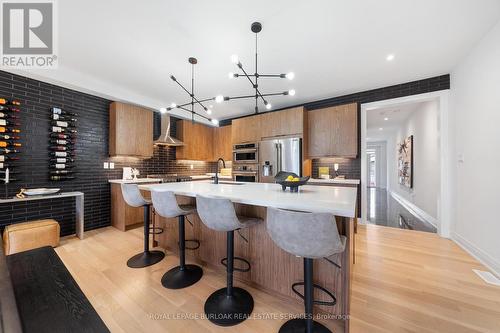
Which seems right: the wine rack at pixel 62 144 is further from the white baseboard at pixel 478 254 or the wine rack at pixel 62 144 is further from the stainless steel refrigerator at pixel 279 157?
the white baseboard at pixel 478 254

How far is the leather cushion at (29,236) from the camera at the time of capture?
2316mm

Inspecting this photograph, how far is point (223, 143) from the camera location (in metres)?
5.57

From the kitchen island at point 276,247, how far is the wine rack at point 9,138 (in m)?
2.50

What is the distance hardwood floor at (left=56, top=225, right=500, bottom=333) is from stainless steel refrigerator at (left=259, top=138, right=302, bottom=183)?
1.90 meters

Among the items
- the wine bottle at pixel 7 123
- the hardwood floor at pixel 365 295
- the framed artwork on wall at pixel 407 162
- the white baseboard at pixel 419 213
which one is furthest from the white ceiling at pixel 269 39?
the framed artwork on wall at pixel 407 162

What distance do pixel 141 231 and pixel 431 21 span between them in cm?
499

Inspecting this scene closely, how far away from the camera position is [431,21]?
1.96 meters

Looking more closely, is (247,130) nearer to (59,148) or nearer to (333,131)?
(333,131)

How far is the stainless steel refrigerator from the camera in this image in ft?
12.8

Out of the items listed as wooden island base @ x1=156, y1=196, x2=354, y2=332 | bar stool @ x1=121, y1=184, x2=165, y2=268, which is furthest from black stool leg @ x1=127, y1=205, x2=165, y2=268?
wooden island base @ x1=156, y1=196, x2=354, y2=332

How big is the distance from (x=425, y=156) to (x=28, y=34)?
289 inches

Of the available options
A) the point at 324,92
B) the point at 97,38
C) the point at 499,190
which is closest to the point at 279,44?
the point at 324,92

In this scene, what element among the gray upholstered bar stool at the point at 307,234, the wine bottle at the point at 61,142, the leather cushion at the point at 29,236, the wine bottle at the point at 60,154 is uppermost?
the wine bottle at the point at 61,142

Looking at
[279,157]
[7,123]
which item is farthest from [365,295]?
[7,123]
